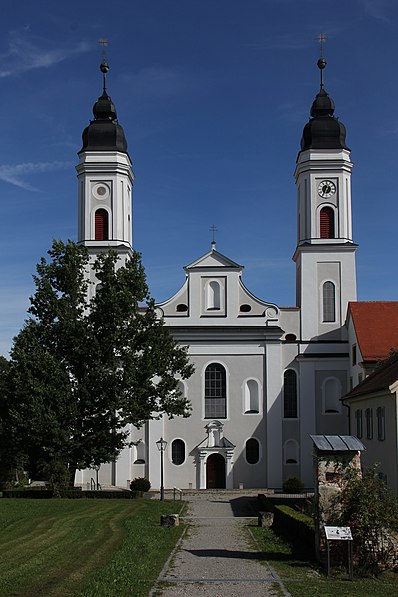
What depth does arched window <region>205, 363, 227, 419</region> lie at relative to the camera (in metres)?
49.2

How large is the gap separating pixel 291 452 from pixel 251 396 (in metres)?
4.07

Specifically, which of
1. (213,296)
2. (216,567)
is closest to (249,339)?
(213,296)

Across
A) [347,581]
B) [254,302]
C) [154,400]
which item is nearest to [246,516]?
[154,400]

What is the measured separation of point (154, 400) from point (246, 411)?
1067cm

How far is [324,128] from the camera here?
50.0 metres

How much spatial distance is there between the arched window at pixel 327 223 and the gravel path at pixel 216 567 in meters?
24.5

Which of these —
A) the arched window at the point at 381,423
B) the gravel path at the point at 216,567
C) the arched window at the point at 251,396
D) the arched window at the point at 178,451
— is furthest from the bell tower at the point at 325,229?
the gravel path at the point at 216,567

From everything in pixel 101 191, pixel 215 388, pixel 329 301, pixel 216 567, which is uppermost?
pixel 101 191

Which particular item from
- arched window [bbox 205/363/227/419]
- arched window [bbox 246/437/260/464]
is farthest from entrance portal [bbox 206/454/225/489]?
arched window [bbox 205/363/227/419]

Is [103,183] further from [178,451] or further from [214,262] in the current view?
[178,451]

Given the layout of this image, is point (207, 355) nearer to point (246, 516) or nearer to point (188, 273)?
point (188, 273)

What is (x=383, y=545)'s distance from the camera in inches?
679

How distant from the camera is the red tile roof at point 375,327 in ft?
146

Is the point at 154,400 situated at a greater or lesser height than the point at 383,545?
greater
